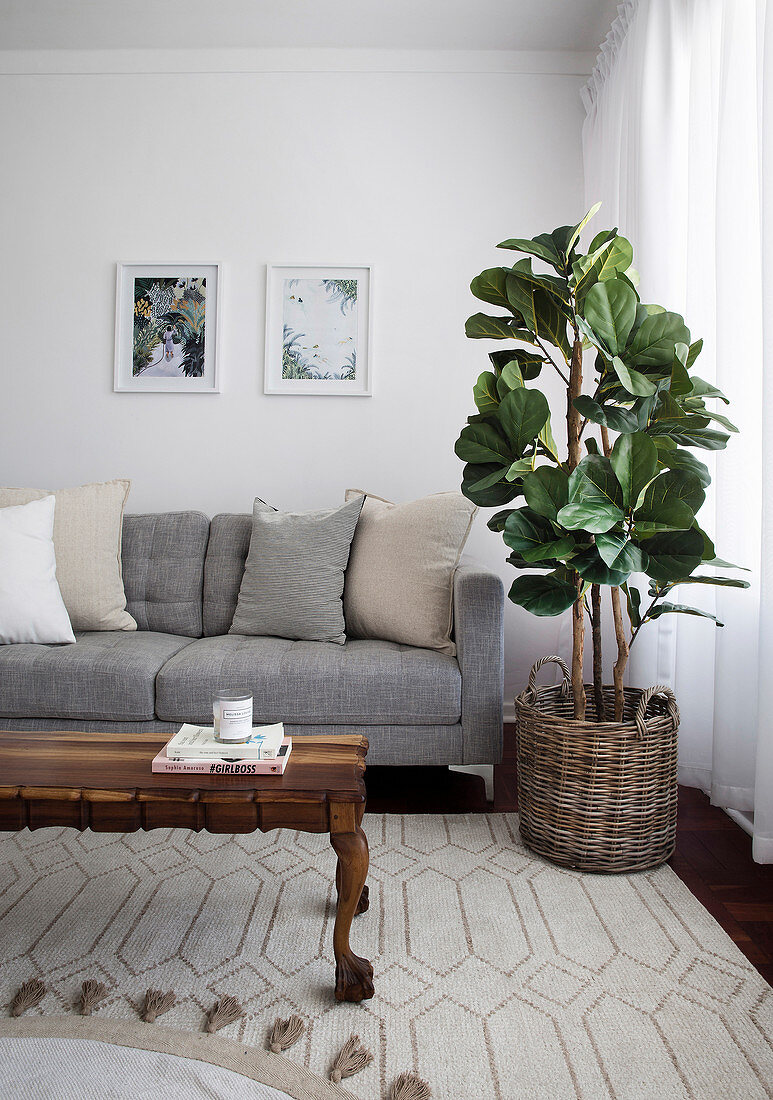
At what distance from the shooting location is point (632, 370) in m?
1.80

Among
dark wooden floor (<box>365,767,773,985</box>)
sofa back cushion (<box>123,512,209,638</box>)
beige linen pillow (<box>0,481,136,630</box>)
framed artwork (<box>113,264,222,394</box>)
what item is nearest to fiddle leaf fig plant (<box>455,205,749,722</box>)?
dark wooden floor (<box>365,767,773,985</box>)

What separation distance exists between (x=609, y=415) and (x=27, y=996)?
1684mm

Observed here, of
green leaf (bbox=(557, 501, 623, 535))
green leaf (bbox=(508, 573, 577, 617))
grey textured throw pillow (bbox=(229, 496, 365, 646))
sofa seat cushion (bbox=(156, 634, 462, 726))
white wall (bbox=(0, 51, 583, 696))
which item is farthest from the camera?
white wall (bbox=(0, 51, 583, 696))

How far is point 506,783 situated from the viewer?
2570 mm

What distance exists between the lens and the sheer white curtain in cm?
195

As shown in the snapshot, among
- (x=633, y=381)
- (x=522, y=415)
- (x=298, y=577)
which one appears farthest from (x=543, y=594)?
(x=298, y=577)

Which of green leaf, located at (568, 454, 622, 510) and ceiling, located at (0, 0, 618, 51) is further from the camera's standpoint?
ceiling, located at (0, 0, 618, 51)

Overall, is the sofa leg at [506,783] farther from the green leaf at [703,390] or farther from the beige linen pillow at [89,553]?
the beige linen pillow at [89,553]

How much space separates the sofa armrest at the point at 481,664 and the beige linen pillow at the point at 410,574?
0.51 feet

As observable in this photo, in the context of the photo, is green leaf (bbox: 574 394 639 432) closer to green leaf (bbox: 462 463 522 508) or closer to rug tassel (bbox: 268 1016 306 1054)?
green leaf (bbox: 462 463 522 508)

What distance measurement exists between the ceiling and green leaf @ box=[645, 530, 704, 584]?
95.1 inches

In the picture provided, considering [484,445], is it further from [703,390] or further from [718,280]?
[718,280]

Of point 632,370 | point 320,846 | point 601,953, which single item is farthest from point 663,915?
point 632,370

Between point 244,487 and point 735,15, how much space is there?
7.74 ft
